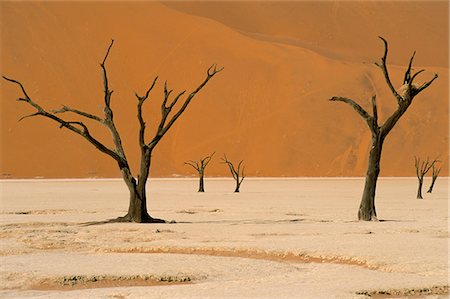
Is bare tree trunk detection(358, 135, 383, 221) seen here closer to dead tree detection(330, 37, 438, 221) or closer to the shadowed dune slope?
dead tree detection(330, 37, 438, 221)

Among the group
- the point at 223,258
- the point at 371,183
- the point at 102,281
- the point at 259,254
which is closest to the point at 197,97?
the point at 371,183

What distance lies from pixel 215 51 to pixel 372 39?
3245 cm

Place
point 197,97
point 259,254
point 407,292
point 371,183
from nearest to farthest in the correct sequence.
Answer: point 407,292, point 259,254, point 371,183, point 197,97

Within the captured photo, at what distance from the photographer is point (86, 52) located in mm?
96750

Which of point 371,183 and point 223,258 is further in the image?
point 371,183

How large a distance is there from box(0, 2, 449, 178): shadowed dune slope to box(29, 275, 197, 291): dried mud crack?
238 ft

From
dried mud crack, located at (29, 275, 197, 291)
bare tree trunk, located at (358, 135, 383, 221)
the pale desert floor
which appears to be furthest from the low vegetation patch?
bare tree trunk, located at (358, 135, 383, 221)

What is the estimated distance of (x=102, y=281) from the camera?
34.7 feet

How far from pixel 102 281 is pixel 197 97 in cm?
8595

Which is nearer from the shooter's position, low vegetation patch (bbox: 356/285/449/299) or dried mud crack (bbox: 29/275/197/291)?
low vegetation patch (bbox: 356/285/449/299)

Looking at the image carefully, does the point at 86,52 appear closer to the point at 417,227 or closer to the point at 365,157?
the point at 365,157

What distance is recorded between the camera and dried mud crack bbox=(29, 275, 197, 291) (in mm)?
10155

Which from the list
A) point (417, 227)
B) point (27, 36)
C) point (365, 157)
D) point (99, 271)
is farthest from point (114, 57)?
point (99, 271)

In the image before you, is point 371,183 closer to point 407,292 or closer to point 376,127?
point 376,127
